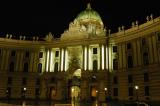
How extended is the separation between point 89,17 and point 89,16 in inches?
16.6

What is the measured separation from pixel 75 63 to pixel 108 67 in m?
7.98

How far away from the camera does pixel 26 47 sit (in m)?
56.3

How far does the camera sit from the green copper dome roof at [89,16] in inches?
2372

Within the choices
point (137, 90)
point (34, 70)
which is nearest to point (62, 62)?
point (34, 70)

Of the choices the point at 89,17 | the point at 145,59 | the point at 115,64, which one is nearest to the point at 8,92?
the point at 115,64

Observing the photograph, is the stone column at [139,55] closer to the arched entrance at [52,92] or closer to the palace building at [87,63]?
the palace building at [87,63]

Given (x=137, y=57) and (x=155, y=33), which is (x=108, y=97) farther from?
(x=155, y=33)

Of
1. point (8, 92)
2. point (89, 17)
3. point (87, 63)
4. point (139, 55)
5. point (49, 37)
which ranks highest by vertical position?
point (89, 17)


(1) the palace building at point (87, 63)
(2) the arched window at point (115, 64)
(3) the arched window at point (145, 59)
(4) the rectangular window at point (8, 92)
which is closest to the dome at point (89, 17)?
(1) the palace building at point (87, 63)

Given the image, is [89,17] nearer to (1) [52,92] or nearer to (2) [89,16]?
(2) [89,16]

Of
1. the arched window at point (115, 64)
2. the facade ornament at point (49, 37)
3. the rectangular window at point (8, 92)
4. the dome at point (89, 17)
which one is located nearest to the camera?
the arched window at point (115, 64)

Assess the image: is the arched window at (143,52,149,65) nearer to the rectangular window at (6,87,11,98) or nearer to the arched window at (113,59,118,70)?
the arched window at (113,59,118,70)

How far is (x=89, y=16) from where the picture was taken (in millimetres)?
60531

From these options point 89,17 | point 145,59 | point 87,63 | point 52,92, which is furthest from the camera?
point 89,17
